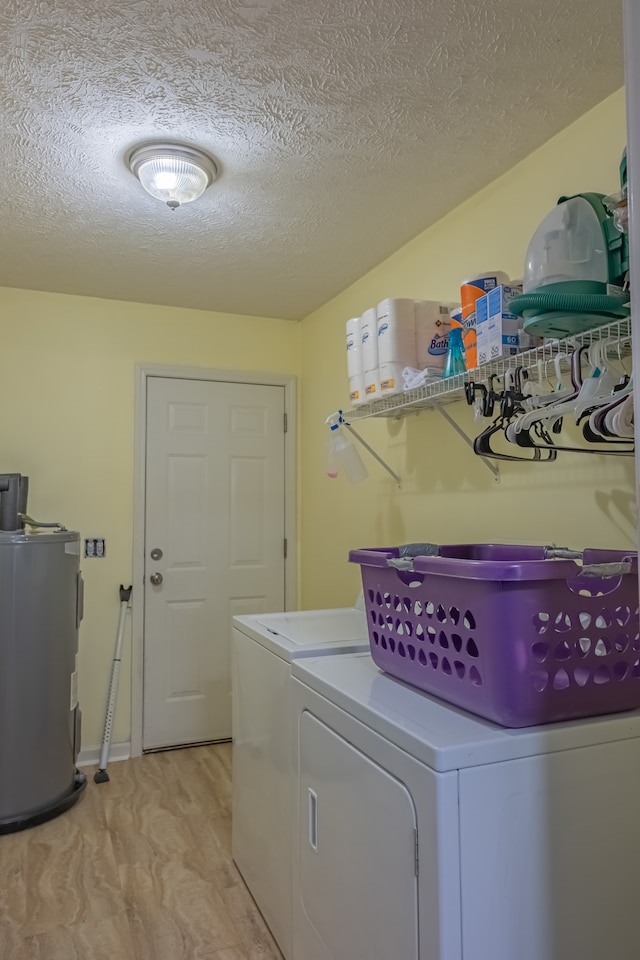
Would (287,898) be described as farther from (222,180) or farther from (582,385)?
(222,180)

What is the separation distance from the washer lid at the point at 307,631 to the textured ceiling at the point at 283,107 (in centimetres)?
149

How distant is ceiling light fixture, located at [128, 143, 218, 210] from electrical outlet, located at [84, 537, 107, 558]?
1.80 m

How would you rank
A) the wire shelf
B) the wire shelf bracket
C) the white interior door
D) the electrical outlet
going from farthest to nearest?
the white interior door → the electrical outlet → the wire shelf bracket → the wire shelf

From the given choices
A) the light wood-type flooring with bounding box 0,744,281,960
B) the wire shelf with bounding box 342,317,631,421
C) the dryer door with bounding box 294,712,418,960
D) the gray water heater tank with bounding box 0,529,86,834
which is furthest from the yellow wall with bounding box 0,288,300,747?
the dryer door with bounding box 294,712,418,960

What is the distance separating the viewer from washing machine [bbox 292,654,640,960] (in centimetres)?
102

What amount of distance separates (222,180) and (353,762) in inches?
72.5

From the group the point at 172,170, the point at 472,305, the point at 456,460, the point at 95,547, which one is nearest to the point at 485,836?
the point at 472,305

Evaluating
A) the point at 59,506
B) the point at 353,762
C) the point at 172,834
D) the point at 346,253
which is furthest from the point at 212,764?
the point at 346,253

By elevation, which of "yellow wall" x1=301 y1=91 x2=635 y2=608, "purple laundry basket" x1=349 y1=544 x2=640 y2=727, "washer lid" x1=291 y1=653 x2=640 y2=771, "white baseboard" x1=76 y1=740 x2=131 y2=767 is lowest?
"white baseboard" x1=76 y1=740 x2=131 y2=767

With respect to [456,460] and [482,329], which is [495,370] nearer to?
[482,329]

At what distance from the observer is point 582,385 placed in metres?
1.32

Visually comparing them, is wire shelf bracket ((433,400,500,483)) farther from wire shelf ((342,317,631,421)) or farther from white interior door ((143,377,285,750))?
white interior door ((143,377,285,750))

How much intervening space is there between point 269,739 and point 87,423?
2046mm

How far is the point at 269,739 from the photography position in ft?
6.08
